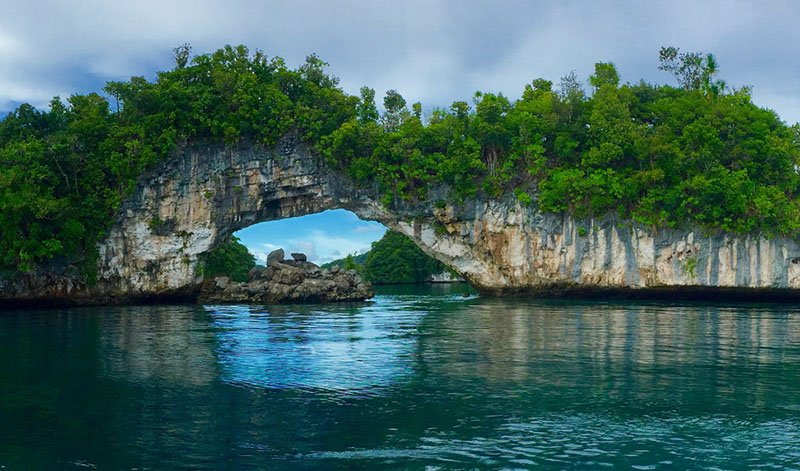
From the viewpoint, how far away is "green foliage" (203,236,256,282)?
5197cm

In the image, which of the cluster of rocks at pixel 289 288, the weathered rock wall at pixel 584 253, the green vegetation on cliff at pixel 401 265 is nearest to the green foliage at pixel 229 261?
the cluster of rocks at pixel 289 288

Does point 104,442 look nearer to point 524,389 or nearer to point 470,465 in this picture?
point 470,465

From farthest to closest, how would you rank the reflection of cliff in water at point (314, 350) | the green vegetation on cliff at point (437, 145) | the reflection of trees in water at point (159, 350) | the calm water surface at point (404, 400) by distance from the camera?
the green vegetation on cliff at point (437, 145), the reflection of trees in water at point (159, 350), the reflection of cliff in water at point (314, 350), the calm water surface at point (404, 400)

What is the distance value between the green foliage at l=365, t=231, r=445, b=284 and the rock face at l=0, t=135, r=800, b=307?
1629 inches

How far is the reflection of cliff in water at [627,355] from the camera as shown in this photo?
11125 millimetres

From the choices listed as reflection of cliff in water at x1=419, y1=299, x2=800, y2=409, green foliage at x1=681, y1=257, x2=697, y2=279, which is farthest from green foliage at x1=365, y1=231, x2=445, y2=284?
reflection of cliff in water at x1=419, y1=299, x2=800, y2=409

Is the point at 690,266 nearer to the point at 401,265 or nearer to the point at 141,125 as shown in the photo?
the point at 141,125

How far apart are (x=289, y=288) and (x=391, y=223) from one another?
861cm

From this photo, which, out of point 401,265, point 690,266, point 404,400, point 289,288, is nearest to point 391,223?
point 289,288

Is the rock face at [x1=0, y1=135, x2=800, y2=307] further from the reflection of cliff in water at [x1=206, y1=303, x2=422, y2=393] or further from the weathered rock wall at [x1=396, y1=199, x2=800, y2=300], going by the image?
the reflection of cliff in water at [x1=206, y1=303, x2=422, y2=393]

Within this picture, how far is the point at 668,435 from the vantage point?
8453 mm

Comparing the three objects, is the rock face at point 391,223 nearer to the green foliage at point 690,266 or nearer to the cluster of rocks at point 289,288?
the green foliage at point 690,266

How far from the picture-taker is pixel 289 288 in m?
38.4

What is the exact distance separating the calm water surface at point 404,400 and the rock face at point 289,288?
1788 centimetres
